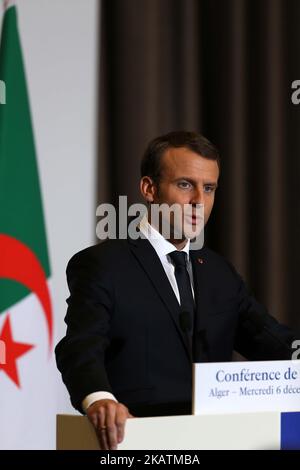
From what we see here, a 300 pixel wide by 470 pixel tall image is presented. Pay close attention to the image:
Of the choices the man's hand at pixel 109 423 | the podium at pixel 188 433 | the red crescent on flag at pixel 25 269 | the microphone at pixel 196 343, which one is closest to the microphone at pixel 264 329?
the microphone at pixel 196 343

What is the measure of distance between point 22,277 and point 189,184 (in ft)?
3.42

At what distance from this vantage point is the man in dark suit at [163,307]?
1.75 m

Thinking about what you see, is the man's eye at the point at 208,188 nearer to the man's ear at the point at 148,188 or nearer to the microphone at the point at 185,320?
the man's ear at the point at 148,188

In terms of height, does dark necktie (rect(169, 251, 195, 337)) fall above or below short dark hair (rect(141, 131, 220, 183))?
below

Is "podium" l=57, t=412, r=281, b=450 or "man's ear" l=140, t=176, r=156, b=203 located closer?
"podium" l=57, t=412, r=281, b=450

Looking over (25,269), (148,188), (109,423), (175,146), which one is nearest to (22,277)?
(25,269)

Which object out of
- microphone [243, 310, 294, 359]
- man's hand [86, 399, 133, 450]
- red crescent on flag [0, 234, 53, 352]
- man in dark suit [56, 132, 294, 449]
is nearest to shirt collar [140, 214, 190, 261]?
man in dark suit [56, 132, 294, 449]

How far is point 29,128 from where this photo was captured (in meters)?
2.77

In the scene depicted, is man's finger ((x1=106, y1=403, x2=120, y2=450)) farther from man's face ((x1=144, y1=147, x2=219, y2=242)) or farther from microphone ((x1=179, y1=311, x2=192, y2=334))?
man's face ((x1=144, y1=147, x2=219, y2=242))

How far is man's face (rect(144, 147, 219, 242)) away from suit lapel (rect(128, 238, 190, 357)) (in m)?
0.10

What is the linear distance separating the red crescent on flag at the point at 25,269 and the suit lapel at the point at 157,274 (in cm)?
83

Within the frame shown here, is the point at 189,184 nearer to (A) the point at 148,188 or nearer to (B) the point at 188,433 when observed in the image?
(A) the point at 148,188

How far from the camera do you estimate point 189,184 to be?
6.26 feet

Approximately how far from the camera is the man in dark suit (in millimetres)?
1745
